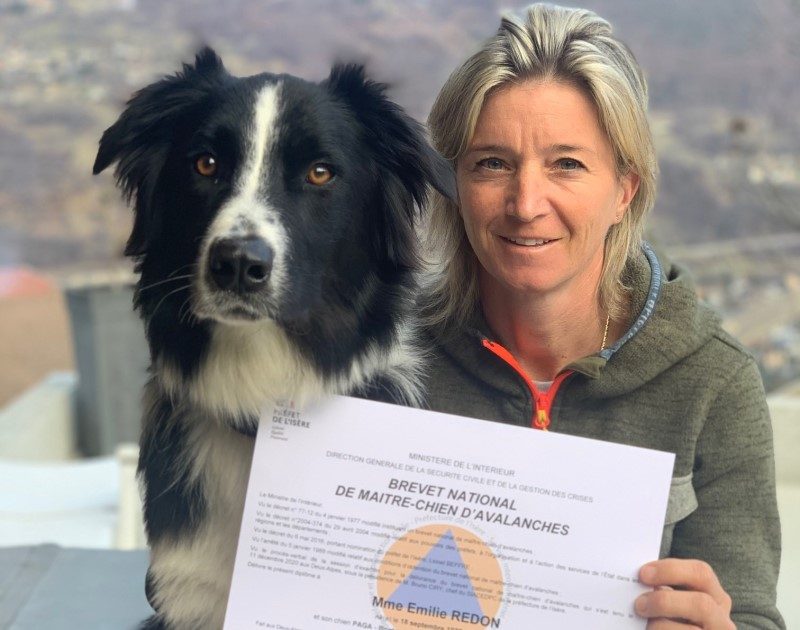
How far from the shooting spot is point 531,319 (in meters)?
1.48

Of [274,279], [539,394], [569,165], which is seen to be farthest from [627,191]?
[274,279]

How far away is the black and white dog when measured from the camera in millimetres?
1300

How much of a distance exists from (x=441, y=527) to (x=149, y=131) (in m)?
0.77

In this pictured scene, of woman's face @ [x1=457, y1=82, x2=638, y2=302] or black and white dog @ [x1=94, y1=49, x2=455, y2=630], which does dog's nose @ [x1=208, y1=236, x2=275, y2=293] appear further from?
woman's face @ [x1=457, y1=82, x2=638, y2=302]

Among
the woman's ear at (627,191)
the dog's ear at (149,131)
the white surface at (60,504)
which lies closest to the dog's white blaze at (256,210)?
the dog's ear at (149,131)

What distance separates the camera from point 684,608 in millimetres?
1177

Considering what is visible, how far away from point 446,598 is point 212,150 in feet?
2.44

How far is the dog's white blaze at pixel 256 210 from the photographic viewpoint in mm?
1214

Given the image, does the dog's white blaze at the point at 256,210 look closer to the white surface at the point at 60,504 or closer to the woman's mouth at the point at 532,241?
the woman's mouth at the point at 532,241

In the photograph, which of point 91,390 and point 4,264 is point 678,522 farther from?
point 4,264

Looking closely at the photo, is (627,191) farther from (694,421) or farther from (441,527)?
(441,527)

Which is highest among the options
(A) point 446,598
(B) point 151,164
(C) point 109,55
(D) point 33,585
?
(C) point 109,55

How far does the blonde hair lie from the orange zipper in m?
0.12

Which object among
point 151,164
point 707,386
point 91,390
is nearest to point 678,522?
point 707,386
